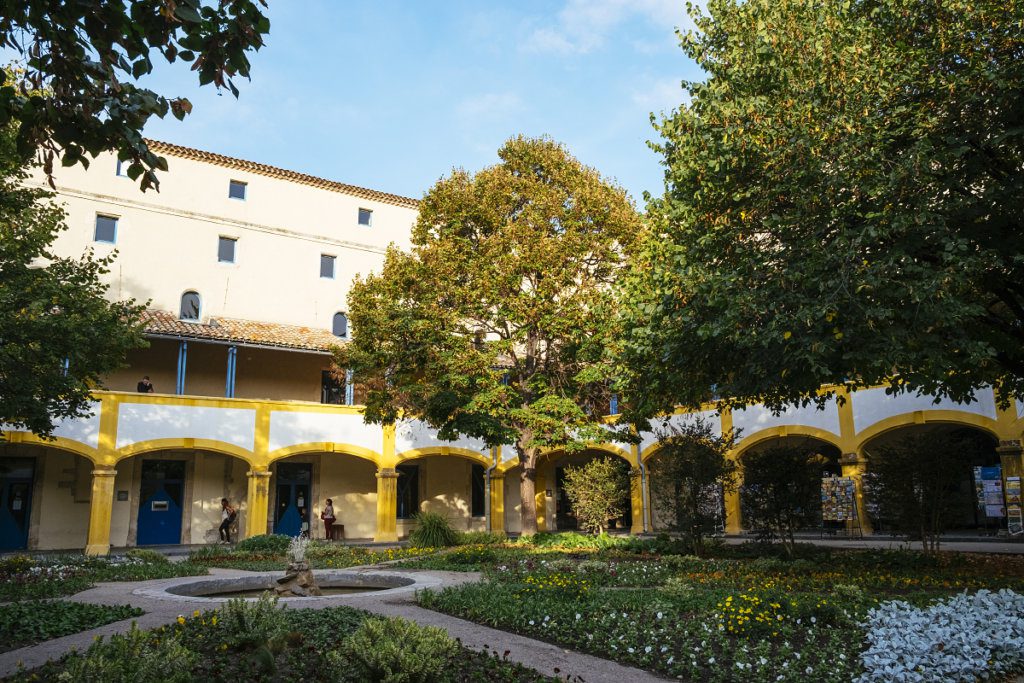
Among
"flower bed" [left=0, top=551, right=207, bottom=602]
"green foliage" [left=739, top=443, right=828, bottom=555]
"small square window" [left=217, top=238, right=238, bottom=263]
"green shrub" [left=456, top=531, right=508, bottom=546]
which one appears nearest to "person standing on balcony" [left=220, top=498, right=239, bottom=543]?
"flower bed" [left=0, top=551, right=207, bottom=602]

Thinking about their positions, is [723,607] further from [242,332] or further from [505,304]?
[242,332]

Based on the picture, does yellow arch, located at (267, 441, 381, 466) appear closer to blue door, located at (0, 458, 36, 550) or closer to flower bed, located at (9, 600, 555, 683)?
blue door, located at (0, 458, 36, 550)

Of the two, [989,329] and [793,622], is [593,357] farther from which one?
[793,622]

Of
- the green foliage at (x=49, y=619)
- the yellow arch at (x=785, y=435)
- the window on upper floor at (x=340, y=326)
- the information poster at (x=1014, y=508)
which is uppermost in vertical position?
the window on upper floor at (x=340, y=326)

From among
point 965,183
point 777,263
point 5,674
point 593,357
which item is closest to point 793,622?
point 777,263

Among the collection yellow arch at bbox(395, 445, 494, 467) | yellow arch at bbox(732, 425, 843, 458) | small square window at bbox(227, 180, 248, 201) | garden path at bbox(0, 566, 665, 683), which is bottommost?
garden path at bbox(0, 566, 665, 683)

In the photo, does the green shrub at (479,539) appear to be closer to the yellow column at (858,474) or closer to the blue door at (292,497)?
the blue door at (292,497)

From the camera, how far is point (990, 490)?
20156mm

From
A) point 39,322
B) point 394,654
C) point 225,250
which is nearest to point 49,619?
point 394,654


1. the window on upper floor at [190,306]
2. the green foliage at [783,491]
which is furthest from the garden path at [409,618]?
the window on upper floor at [190,306]

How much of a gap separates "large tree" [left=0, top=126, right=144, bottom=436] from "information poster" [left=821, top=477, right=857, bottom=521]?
17983 millimetres

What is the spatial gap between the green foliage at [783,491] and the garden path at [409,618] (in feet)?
21.8

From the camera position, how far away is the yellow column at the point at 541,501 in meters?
32.2

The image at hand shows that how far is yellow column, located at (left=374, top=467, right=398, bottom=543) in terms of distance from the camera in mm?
26583
